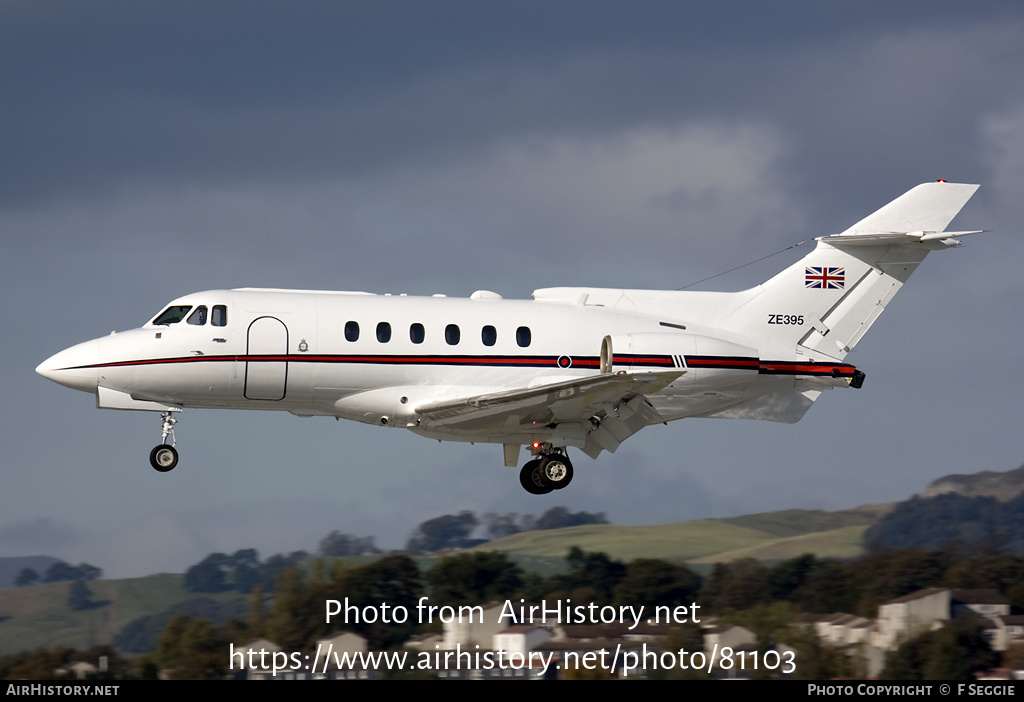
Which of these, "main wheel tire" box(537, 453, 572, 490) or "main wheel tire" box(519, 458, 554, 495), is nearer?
"main wheel tire" box(537, 453, 572, 490)

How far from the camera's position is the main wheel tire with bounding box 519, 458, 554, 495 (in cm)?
2697

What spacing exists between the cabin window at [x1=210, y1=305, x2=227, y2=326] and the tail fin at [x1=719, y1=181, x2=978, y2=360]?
10.2m

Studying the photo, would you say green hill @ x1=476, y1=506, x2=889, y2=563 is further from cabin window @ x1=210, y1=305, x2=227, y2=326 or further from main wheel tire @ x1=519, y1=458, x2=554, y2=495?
cabin window @ x1=210, y1=305, x2=227, y2=326

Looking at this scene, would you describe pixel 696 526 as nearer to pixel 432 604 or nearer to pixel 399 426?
pixel 432 604

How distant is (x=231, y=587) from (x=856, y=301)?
18.6 meters

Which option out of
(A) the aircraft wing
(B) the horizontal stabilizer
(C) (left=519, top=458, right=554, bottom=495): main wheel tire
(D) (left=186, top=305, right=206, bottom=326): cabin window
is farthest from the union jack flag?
(D) (left=186, top=305, right=206, bottom=326): cabin window

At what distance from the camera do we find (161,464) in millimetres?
25156

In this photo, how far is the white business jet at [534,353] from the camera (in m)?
24.3

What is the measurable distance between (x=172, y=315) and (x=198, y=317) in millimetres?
571

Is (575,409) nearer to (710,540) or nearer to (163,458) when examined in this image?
(163,458)

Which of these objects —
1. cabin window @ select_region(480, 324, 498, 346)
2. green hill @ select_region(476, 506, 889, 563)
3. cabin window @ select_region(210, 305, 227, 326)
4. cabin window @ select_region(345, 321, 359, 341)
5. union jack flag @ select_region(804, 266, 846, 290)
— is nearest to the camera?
cabin window @ select_region(210, 305, 227, 326)

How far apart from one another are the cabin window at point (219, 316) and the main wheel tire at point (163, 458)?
2683 millimetres

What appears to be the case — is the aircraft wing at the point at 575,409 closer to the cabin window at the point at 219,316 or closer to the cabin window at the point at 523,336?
the cabin window at the point at 523,336

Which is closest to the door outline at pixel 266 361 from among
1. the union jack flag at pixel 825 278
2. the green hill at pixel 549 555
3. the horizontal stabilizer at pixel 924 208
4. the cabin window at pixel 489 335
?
the cabin window at pixel 489 335
